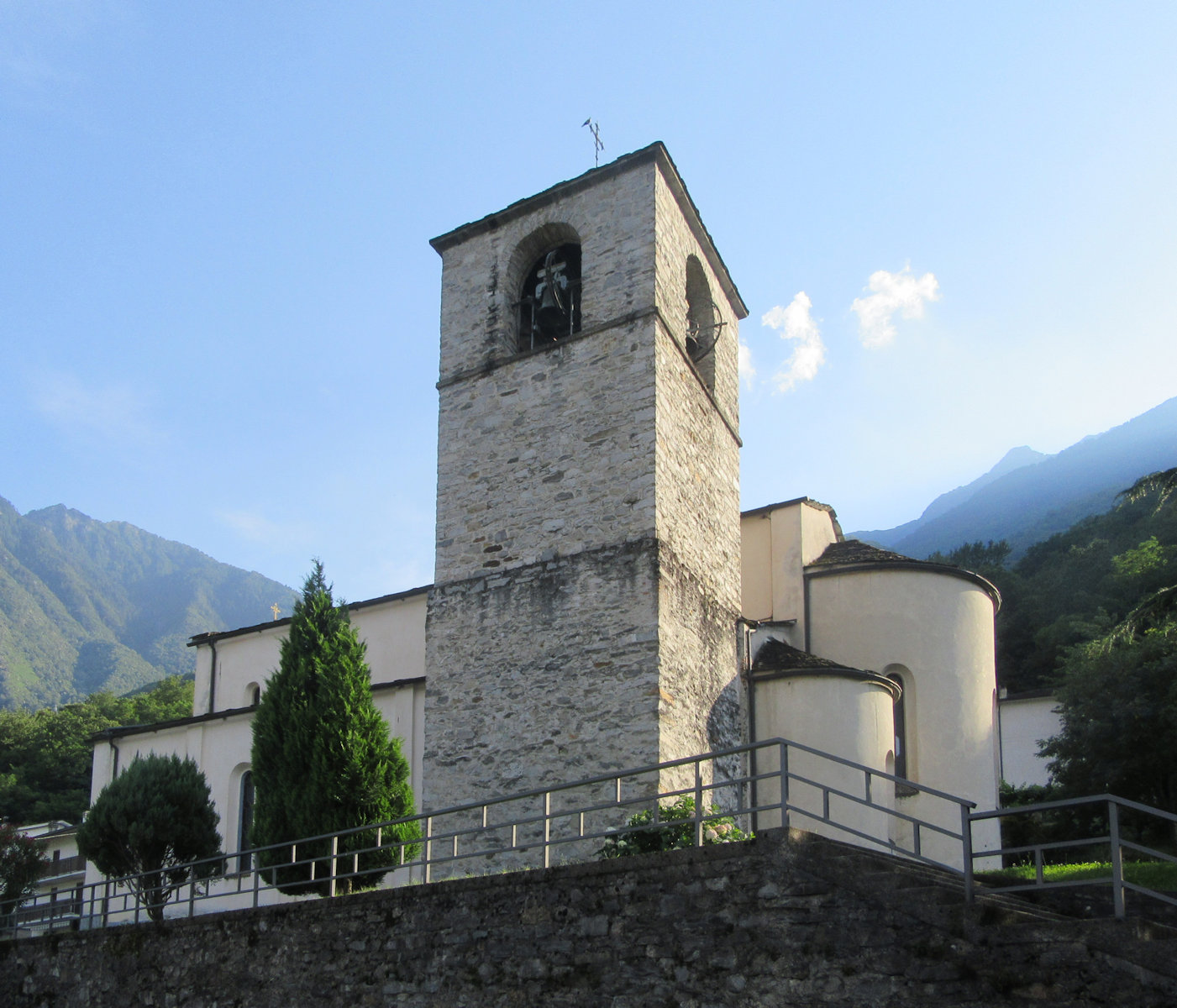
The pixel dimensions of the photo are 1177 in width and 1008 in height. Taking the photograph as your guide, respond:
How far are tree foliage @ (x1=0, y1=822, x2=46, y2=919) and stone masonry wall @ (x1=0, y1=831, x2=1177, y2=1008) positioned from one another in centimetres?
1039

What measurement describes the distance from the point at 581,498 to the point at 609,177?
5.39 meters

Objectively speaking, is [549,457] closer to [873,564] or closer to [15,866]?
[873,564]

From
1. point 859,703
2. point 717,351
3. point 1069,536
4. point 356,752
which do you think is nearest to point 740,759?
point 859,703

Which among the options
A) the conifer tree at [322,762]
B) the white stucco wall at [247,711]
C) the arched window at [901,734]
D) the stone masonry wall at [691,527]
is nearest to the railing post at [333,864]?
the conifer tree at [322,762]

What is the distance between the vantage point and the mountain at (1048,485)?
142 meters

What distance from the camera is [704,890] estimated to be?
935 cm

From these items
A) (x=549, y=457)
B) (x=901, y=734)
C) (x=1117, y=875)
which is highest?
(x=549, y=457)

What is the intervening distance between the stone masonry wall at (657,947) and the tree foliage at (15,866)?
1039cm

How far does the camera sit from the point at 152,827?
1700 centimetres

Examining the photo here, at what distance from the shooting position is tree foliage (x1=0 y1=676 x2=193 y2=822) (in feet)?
164

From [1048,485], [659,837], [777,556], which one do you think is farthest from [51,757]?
[1048,485]

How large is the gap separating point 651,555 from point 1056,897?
6.73 m

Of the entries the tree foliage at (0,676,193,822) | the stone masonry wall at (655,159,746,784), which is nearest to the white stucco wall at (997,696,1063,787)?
the stone masonry wall at (655,159,746,784)

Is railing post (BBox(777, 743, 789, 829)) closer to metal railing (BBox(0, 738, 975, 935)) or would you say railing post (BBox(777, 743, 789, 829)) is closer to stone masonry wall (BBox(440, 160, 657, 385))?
metal railing (BBox(0, 738, 975, 935))
